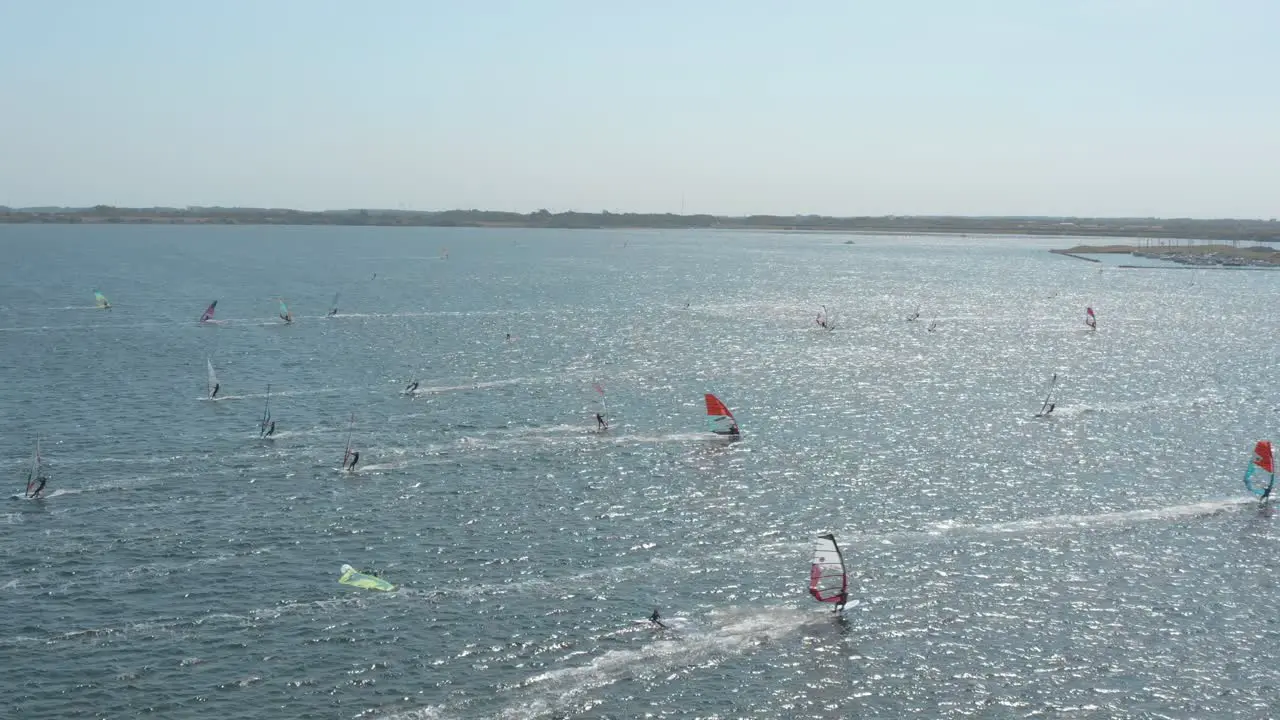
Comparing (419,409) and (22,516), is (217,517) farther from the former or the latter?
(419,409)

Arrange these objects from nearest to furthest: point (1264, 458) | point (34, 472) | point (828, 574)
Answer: point (828, 574)
point (1264, 458)
point (34, 472)

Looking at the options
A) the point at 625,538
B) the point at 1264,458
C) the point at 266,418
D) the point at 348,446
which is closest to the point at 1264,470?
the point at 1264,458

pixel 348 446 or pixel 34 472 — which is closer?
pixel 34 472

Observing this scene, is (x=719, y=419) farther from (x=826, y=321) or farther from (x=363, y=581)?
(x=826, y=321)

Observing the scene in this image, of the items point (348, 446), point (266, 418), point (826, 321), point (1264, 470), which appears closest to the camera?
point (1264, 470)

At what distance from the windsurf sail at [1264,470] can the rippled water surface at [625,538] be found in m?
1.83

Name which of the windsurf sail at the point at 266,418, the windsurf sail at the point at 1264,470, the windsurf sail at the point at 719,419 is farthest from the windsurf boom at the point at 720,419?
the windsurf sail at the point at 1264,470

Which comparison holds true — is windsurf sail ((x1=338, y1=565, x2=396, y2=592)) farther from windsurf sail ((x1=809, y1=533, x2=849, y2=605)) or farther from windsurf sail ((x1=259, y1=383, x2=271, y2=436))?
windsurf sail ((x1=259, y1=383, x2=271, y2=436))

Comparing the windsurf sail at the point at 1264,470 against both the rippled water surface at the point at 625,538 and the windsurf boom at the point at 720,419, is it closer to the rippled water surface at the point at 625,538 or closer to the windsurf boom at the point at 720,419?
the rippled water surface at the point at 625,538

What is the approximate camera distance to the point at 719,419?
6400cm

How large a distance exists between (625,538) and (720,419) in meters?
19.8

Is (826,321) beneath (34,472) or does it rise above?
above

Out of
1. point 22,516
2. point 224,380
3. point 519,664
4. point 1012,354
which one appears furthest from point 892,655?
point 1012,354

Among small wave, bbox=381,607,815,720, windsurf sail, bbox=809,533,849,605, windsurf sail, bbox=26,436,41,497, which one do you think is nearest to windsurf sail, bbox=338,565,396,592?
small wave, bbox=381,607,815,720
